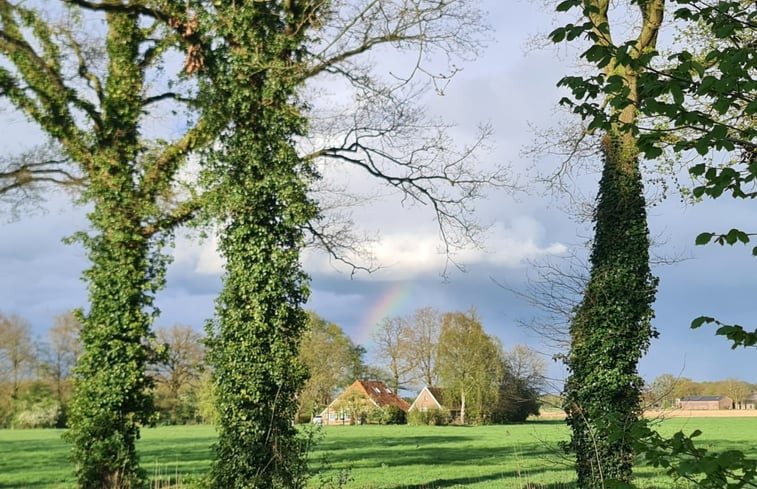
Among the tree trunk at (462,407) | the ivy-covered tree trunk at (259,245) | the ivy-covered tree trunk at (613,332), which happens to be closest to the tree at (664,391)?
the ivy-covered tree trunk at (613,332)

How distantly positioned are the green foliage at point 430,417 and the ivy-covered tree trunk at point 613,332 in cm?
3915

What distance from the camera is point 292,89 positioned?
11.3 m

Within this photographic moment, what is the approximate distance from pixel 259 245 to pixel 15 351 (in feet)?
113

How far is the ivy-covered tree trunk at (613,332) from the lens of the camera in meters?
10.1

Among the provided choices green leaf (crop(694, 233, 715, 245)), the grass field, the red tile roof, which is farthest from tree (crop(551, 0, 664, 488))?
the red tile roof

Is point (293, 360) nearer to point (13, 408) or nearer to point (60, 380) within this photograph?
point (60, 380)

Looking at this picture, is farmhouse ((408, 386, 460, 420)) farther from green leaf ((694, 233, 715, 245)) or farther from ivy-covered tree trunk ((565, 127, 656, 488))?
green leaf ((694, 233, 715, 245))

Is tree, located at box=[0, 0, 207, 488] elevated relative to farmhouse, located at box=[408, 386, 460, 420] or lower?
elevated

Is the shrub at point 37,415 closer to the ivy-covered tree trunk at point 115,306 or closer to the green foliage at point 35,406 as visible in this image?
the green foliage at point 35,406

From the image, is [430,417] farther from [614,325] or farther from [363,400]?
[614,325]

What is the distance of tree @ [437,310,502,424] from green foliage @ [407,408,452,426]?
125 cm

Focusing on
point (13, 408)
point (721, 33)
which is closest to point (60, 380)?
point (13, 408)

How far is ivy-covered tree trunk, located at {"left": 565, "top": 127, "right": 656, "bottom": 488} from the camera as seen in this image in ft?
33.1

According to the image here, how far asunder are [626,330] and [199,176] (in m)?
7.74
